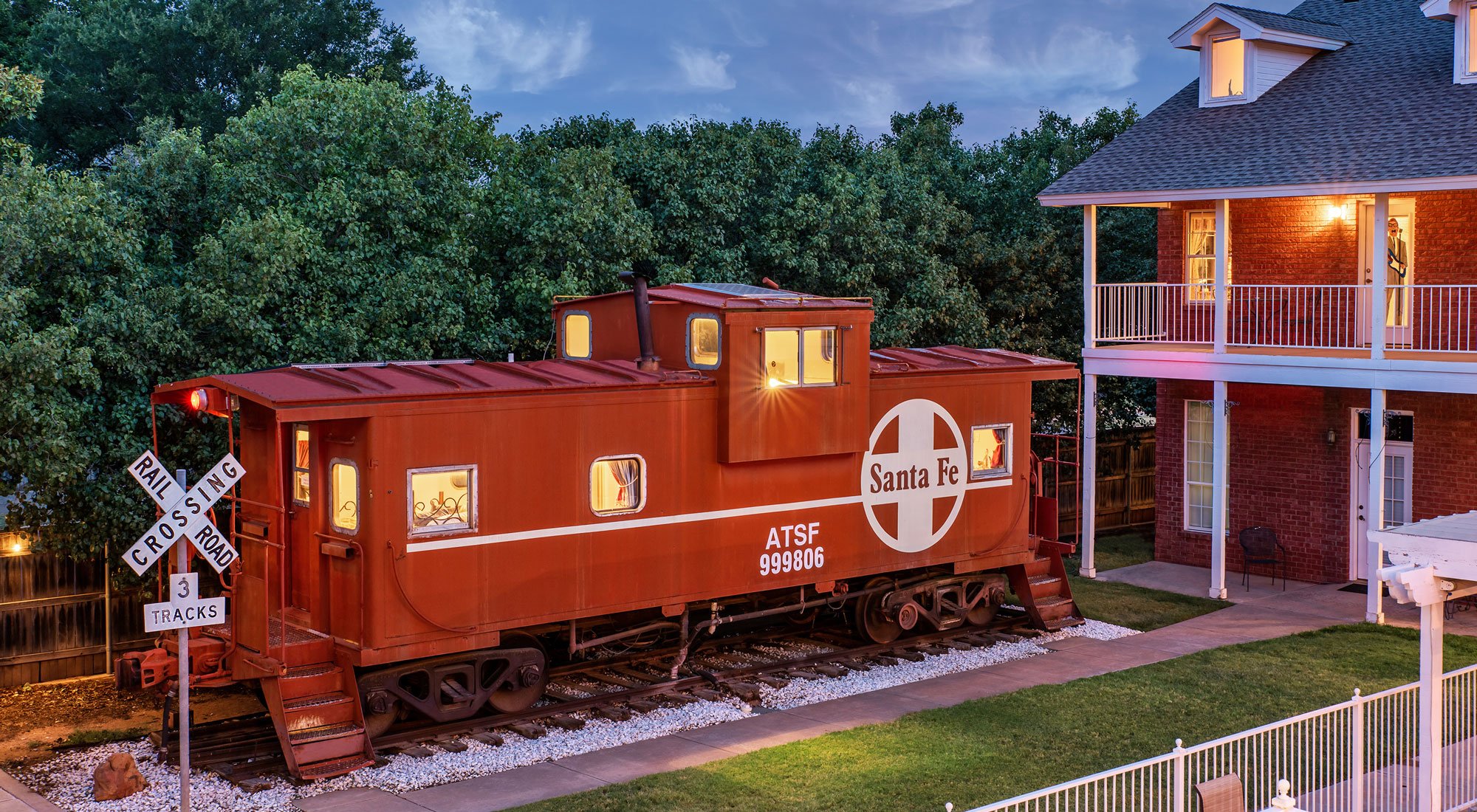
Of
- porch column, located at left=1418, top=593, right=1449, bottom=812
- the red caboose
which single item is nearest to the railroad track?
the red caboose

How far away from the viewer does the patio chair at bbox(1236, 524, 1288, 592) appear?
23.2m

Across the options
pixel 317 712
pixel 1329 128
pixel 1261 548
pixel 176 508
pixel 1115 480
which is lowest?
pixel 317 712

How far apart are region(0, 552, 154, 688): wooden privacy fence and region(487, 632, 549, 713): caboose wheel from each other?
4.35 metres

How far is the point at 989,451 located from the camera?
19359mm

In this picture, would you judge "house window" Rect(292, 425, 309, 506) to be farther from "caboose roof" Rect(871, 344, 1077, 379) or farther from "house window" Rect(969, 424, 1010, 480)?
"house window" Rect(969, 424, 1010, 480)

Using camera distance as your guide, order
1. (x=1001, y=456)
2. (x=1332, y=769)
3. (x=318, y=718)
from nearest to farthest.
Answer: (x=1332, y=769), (x=318, y=718), (x=1001, y=456)

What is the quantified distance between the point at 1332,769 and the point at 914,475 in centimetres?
698

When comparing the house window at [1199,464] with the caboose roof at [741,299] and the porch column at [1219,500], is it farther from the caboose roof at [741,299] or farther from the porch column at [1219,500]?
the caboose roof at [741,299]

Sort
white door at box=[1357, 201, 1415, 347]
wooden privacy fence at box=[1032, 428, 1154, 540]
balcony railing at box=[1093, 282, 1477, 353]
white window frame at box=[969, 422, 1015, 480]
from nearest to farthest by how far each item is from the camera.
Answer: white window frame at box=[969, 422, 1015, 480] → balcony railing at box=[1093, 282, 1477, 353] → white door at box=[1357, 201, 1415, 347] → wooden privacy fence at box=[1032, 428, 1154, 540]

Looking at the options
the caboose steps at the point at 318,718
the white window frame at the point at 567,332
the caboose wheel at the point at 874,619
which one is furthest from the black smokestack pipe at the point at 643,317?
the caboose steps at the point at 318,718

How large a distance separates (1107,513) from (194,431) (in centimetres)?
1788

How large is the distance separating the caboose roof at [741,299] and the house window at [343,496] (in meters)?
4.38

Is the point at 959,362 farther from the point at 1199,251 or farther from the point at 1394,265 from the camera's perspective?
the point at 1394,265

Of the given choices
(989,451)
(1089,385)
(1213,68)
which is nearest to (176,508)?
(989,451)
